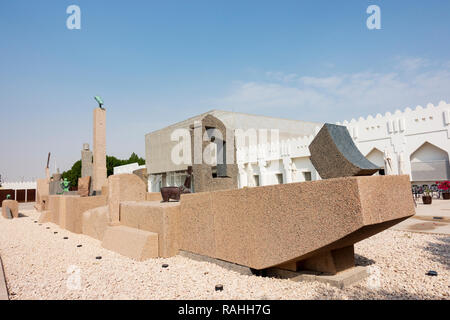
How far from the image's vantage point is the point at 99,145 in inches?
673

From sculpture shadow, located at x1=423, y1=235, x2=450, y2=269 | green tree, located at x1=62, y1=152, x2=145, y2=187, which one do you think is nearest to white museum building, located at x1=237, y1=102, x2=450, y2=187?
sculpture shadow, located at x1=423, y1=235, x2=450, y2=269

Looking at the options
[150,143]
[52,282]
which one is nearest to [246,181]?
[150,143]

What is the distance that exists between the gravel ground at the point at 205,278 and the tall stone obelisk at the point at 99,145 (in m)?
10.8

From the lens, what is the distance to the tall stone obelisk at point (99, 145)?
17.0 metres

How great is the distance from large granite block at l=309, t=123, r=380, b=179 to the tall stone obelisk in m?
15.6

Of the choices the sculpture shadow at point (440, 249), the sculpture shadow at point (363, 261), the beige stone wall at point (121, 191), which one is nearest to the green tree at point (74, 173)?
the beige stone wall at point (121, 191)

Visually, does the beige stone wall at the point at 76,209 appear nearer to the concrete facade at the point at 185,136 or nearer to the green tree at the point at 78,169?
the concrete facade at the point at 185,136

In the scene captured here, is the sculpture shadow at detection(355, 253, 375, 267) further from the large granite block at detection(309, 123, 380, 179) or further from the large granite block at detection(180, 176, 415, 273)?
the large granite block at detection(309, 123, 380, 179)

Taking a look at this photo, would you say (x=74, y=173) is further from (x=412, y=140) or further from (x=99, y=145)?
(x=412, y=140)

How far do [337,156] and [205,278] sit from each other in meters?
2.63

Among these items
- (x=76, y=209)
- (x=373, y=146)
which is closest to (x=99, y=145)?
(x=76, y=209)

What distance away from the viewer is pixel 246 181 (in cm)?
2711
